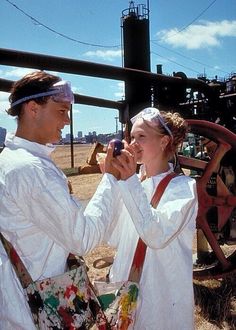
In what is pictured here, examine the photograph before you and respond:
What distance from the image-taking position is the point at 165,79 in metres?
4.68

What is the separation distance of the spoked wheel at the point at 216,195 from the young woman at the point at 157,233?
1505mm

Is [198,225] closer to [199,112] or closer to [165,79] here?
[165,79]

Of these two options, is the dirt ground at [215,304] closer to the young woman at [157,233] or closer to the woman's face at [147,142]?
the young woman at [157,233]

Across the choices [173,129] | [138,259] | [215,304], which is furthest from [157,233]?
[215,304]

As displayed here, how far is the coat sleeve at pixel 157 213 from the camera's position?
5.30 ft

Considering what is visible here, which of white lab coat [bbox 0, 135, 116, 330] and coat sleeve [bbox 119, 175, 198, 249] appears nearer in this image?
white lab coat [bbox 0, 135, 116, 330]

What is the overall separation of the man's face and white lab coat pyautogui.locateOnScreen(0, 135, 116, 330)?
0.07 meters

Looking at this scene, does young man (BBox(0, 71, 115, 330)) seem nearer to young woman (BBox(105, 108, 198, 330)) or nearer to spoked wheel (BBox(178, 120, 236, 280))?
young woman (BBox(105, 108, 198, 330))

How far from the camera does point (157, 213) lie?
5.48 ft

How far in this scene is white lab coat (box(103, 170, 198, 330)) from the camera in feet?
5.49

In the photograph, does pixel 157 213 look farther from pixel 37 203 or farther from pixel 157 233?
pixel 37 203

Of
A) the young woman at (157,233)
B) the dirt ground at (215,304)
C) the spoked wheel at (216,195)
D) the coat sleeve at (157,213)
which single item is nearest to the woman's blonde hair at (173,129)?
the young woman at (157,233)

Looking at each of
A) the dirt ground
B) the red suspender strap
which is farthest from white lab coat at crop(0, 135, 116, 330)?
the dirt ground

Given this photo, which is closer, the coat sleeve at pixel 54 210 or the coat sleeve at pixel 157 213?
the coat sleeve at pixel 54 210
